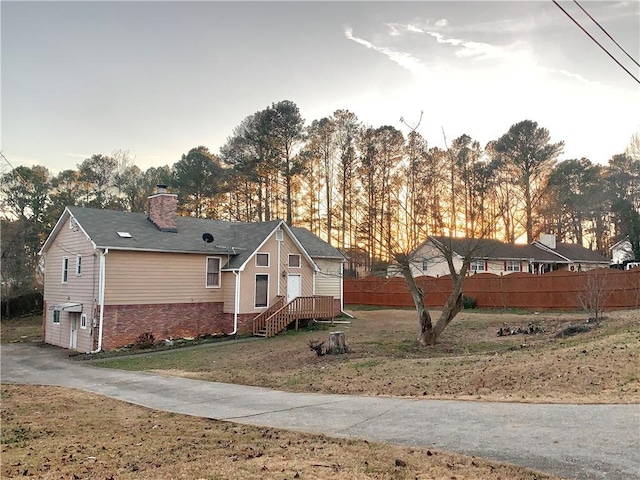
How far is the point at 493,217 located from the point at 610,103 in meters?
4.96

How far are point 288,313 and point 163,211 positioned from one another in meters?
7.90

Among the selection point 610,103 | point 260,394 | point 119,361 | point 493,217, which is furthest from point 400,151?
point 260,394

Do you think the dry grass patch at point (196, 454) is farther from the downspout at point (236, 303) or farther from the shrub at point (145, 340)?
the downspout at point (236, 303)

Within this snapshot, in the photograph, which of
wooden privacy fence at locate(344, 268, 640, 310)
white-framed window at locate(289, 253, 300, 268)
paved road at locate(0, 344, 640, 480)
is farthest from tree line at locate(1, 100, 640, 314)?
paved road at locate(0, 344, 640, 480)

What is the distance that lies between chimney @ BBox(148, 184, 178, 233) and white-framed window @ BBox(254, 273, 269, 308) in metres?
4.78

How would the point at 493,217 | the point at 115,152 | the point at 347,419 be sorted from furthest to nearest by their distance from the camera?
1. the point at 115,152
2. the point at 493,217
3. the point at 347,419

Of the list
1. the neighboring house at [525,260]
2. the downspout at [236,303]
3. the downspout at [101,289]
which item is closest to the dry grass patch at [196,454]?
the downspout at [101,289]

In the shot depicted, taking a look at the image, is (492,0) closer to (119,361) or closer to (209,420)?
(209,420)

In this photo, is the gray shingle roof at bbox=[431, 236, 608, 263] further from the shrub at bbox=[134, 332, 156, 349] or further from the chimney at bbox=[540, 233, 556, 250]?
the shrub at bbox=[134, 332, 156, 349]

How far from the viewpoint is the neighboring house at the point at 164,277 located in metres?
19.9

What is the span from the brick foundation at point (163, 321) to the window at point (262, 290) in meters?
1.14

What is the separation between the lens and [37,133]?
15.6m

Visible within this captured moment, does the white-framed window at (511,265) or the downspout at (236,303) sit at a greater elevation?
the white-framed window at (511,265)

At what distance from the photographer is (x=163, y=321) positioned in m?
21.0
